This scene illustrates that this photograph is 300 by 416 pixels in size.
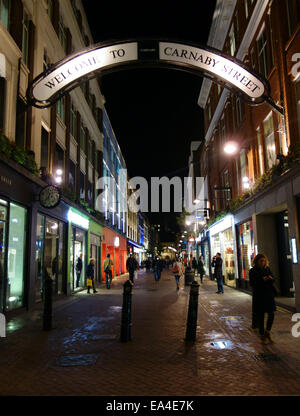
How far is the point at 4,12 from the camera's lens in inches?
461

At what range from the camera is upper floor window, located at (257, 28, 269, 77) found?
15125mm

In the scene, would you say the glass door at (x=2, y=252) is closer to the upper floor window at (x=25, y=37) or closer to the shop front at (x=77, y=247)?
the upper floor window at (x=25, y=37)

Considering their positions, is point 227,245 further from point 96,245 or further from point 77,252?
point 77,252

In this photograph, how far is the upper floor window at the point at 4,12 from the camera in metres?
11.4

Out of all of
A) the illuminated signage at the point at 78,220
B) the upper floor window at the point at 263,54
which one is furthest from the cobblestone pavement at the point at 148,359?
the upper floor window at the point at 263,54

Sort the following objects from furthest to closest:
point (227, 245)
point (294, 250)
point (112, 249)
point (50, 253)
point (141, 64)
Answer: point (112, 249)
point (227, 245)
point (50, 253)
point (294, 250)
point (141, 64)

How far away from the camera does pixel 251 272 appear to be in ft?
27.1

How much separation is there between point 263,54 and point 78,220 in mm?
12102

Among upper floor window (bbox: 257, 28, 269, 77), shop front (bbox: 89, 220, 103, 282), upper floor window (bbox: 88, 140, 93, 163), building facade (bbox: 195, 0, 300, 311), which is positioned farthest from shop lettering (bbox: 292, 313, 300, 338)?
upper floor window (bbox: 88, 140, 93, 163)

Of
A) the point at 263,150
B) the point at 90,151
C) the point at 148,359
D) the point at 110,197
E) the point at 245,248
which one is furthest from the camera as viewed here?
the point at 110,197

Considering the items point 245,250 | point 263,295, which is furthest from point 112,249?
point 263,295

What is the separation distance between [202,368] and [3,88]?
10160 millimetres

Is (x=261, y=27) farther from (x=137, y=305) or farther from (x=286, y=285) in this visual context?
(x=137, y=305)
